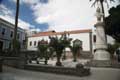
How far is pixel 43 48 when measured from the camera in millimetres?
23516

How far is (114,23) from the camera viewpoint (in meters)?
32.7

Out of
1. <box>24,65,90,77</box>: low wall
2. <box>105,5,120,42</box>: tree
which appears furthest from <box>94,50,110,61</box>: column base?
<box>105,5,120,42</box>: tree

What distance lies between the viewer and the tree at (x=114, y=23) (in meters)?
32.5

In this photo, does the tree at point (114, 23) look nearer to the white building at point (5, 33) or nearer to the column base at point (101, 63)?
the column base at point (101, 63)

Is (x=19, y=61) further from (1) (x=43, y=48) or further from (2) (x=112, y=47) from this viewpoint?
(2) (x=112, y=47)

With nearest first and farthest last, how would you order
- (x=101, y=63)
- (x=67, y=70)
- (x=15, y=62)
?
(x=67, y=70) → (x=15, y=62) → (x=101, y=63)

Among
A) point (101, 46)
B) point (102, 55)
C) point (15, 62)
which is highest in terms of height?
point (101, 46)

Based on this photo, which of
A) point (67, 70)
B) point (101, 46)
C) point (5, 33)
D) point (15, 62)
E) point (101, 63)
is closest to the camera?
point (67, 70)

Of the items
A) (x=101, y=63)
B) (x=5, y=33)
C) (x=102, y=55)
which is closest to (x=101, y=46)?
(x=102, y=55)

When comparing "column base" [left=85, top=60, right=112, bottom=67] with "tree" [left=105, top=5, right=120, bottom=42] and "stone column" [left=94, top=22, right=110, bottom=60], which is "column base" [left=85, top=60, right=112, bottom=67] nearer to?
"stone column" [left=94, top=22, right=110, bottom=60]

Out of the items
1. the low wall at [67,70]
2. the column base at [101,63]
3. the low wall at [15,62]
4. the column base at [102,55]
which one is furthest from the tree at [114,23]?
the low wall at [15,62]

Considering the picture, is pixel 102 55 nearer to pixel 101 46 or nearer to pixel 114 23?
pixel 101 46

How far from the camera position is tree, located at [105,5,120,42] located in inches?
1281

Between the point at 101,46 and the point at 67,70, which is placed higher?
the point at 101,46
